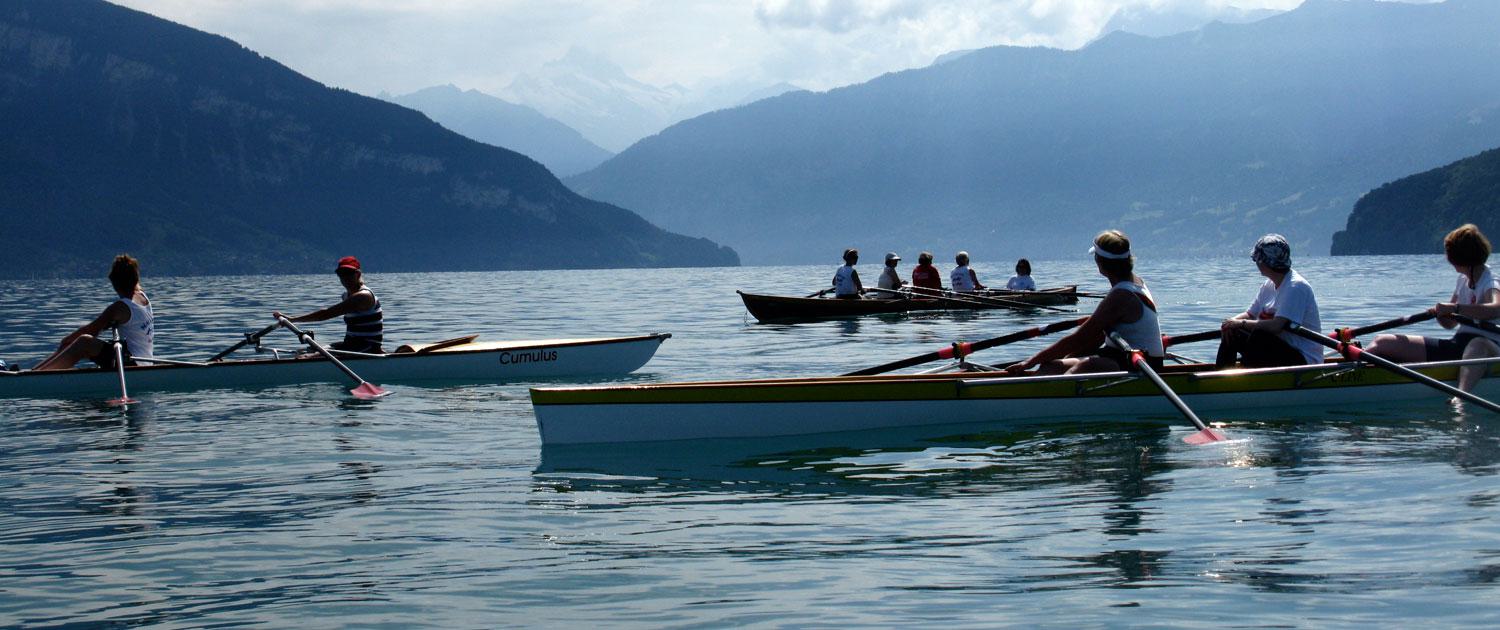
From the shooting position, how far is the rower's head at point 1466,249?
12.8m

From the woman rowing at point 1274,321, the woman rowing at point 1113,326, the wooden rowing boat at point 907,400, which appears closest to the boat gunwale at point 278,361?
the wooden rowing boat at point 907,400

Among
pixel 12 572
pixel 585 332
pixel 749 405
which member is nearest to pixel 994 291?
pixel 585 332

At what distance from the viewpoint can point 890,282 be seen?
36.5 m

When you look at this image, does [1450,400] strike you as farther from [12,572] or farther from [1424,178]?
[1424,178]

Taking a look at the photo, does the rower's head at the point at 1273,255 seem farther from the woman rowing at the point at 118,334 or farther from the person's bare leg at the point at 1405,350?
the woman rowing at the point at 118,334

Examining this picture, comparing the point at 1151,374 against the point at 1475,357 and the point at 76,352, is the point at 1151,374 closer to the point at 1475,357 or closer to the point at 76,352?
the point at 1475,357

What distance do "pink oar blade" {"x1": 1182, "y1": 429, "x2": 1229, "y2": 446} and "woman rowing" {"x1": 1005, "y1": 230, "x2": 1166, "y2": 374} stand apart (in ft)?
3.50

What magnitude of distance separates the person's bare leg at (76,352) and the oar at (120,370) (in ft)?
0.95

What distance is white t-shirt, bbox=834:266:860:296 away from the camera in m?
35.9

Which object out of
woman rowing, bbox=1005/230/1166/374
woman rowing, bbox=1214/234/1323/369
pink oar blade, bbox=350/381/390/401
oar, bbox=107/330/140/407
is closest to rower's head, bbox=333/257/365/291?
pink oar blade, bbox=350/381/390/401

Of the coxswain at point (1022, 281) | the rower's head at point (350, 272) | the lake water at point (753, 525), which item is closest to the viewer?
the lake water at point (753, 525)

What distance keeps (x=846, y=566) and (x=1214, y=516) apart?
9.00 ft

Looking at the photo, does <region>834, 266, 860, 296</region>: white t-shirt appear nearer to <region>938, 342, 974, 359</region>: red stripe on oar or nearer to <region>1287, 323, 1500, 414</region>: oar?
<region>938, 342, 974, 359</region>: red stripe on oar

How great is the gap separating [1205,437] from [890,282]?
24895 mm
